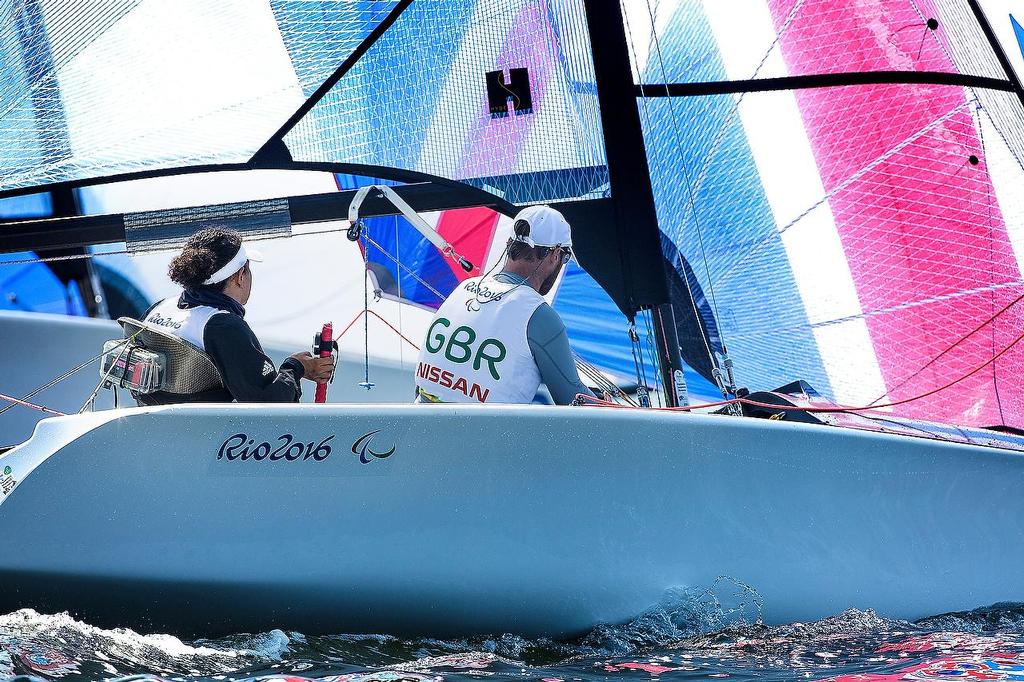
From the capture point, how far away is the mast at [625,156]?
265cm

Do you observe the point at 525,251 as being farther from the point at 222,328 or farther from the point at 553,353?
the point at 222,328

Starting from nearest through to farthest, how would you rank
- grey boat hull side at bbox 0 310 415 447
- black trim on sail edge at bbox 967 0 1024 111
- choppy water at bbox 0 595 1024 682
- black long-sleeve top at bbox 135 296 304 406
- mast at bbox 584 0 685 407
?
1. choppy water at bbox 0 595 1024 682
2. black long-sleeve top at bbox 135 296 304 406
3. mast at bbox 584 0 685 407
4. black trim on sail edge at bbox 967 0 1024 111
5. grey boat hull side at bbox 0 310 415 447

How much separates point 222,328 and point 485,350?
18.6 inches

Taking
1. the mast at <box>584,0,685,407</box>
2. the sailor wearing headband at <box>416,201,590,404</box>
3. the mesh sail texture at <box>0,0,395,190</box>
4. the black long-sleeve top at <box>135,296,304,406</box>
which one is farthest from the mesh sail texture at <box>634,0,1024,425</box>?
the black long-sleeve top at <box>135,296,304,406</box>

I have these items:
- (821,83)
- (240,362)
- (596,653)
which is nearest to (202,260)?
(240,362)

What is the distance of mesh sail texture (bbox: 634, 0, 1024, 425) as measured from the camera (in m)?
3.11

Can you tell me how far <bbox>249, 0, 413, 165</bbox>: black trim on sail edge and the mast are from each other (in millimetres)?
538

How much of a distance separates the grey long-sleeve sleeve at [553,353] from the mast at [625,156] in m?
0.63

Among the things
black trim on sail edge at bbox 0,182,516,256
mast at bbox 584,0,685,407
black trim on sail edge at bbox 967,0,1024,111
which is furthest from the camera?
black trim on sail edge at bbox 967,0,1024,111

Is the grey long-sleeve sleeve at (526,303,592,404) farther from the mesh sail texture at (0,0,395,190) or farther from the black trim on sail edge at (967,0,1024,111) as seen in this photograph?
the black trim on sail edge at (967,0,1024,111)

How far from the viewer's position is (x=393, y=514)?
1663 mm

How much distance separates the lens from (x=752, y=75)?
→ 3182 mm

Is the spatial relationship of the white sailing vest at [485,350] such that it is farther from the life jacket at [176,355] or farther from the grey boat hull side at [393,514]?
the life jacket at [176,355]

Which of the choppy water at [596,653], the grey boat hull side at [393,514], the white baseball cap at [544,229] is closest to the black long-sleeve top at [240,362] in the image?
the grey boat hull side at [393,514]
